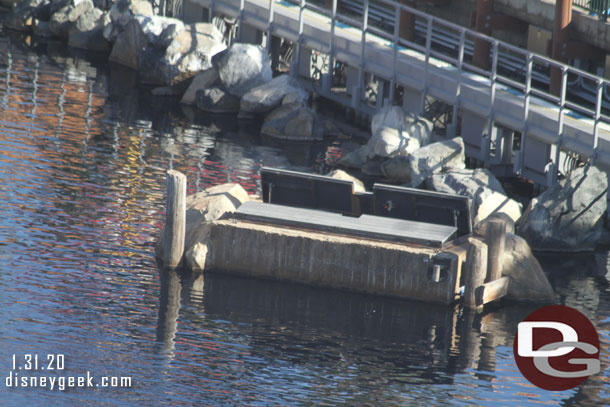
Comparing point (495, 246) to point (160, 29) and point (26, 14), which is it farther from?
point (26, 14)

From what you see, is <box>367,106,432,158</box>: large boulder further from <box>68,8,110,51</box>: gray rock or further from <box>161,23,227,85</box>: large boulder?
<box>68,8,110,51</box>: gray rock

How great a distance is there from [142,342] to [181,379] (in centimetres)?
151

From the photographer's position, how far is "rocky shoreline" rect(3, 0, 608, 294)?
25.8 m

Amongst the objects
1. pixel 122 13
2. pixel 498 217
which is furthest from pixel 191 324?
pixel 122 13

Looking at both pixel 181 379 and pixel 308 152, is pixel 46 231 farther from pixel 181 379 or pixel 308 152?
pixel 308 152

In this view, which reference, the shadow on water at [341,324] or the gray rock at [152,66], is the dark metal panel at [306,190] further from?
the gray rock at [152,66]

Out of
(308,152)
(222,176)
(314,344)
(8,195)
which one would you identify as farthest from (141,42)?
(314,344)

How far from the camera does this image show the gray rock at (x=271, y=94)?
3622cm

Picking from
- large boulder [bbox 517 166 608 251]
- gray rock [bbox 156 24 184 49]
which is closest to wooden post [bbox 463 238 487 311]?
large boulder [bbox 517 166 608 251]

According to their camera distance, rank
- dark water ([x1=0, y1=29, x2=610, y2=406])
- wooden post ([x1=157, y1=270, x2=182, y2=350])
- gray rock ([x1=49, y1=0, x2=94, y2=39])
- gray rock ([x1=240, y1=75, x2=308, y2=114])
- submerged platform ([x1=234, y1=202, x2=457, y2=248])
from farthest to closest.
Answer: gray rock ([x1=49, y1=0, x2=94, y2=39]) → gray rock ([x1=240, y1=75, x2=308, y2=114]) → submerged platform ([x1=234, y1=202, x2=457, y2=248]) → wooden post ([x1=157, y1=270, x2=182, y2=350]) → dark water ([x1=0, y1=29, x2=610, y2=406])

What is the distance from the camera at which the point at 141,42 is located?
43.3 m

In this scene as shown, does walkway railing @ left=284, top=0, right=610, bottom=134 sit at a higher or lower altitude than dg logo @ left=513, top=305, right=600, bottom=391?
higher

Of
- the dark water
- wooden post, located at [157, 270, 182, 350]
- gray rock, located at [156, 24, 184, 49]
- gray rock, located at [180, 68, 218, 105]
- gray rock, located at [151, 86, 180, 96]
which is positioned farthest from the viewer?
gray rock, located at [156, 24, 184, 49]

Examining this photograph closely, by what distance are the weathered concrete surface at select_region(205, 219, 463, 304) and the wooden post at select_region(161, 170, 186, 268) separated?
0.58 metres
